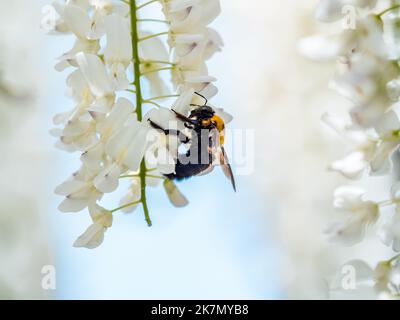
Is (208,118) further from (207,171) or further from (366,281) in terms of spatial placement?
(366,281)

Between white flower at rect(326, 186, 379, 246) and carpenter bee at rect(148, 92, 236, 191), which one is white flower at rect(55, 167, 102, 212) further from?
white flower at rect(326, 186, 379, 246)

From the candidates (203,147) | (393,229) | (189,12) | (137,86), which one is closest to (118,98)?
(137,86)

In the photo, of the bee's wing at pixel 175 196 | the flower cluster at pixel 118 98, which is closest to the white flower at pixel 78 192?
the flower cluster at pixel 118 98

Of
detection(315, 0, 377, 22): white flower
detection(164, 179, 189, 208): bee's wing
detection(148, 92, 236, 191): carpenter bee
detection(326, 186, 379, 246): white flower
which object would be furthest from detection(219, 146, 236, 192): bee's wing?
detection(315, 0, 377, 22): white flower

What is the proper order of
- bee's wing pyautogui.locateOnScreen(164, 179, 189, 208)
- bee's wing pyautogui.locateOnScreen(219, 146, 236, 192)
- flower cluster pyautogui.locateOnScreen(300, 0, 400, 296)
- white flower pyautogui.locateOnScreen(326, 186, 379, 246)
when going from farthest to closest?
bee's wing pyautogui.locateOnScreen(219, 146, 236, 192) < bee's wing pyautogui.locateOnScreen(164, 179, 189, 208) < white flower pyautogui.locateOnScreen(326, 186, 379, 246) < flower cluster pyautogui.locateOnScreen(300, 0, 400, 296)

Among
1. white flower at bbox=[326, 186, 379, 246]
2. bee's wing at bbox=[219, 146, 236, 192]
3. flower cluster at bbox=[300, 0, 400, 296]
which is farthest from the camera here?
bee's wing at bbox=[219, 146, 236, 192]

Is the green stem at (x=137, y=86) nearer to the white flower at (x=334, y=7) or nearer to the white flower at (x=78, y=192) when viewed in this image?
the white flower at (x=78, y=192)
